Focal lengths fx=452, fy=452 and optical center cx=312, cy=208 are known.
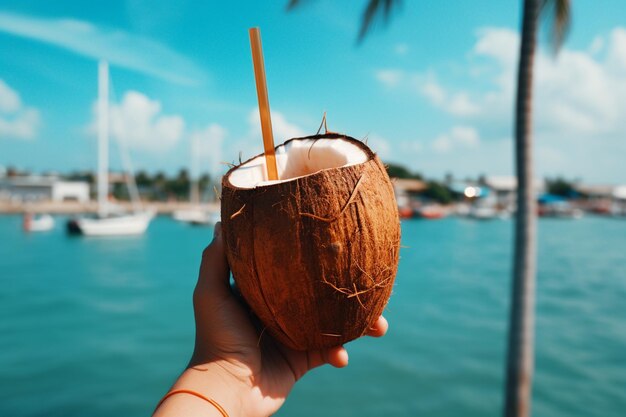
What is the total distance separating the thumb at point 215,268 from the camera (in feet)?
4.97

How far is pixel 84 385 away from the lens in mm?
9883

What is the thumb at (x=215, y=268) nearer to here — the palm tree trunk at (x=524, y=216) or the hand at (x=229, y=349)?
the hand at (x=229, y=349)

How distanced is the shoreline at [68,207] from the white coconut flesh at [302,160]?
162 ft

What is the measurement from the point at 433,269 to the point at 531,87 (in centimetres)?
2037

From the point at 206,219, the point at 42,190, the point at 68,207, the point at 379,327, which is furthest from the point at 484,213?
the point at 379,327

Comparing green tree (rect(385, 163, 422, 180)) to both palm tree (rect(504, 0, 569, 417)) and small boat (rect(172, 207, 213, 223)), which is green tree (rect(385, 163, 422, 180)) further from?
palm tree (rect(504, 0, 569, 417))

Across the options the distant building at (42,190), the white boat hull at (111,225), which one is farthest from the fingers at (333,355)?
the distant building at (42,190)

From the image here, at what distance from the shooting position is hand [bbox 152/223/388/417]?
1.43 meters

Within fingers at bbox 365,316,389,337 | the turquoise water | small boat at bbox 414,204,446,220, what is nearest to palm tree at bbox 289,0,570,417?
the turquoise water

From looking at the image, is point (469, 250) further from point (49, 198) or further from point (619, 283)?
point (49, 198)

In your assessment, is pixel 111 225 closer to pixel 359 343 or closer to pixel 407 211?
pixel 359 343

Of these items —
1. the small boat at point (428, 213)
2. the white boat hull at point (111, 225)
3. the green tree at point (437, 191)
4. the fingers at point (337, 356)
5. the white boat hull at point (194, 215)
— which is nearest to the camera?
the fingers at point (337, 356)

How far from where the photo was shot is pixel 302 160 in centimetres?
165

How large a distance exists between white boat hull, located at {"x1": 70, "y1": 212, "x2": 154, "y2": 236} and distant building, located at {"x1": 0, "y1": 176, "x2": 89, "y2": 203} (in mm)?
28990
